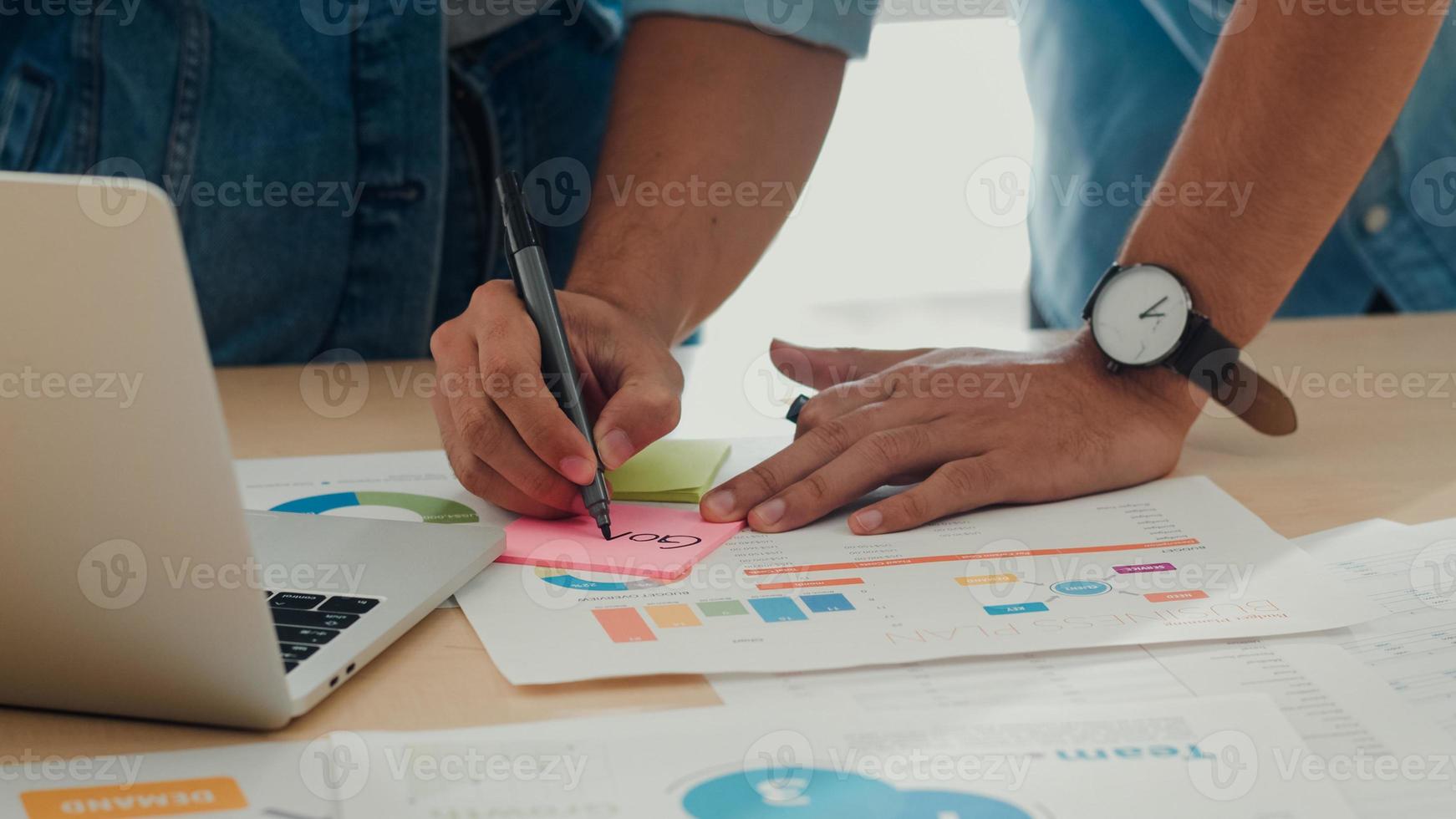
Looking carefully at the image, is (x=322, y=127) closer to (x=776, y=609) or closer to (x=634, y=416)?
(x=634, y=416)

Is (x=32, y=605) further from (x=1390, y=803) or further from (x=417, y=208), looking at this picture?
(x=417, y=208)

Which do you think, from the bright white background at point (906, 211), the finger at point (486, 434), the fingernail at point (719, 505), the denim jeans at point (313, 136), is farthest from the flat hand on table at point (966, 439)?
the bright white background at point (906, 211)

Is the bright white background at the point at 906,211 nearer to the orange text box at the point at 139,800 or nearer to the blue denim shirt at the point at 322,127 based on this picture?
the blue denim shirt at the point at 322,127

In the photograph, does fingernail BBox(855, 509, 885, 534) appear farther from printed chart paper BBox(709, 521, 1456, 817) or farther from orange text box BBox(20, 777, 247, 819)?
orange text box BBox(20, 777, 247, 819)

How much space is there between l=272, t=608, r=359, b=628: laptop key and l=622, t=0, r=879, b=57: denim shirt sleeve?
2.44 feet

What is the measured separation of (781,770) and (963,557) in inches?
10.7

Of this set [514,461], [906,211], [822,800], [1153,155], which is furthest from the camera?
[906,211]

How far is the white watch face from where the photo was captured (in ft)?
2.97

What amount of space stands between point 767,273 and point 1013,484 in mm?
2482

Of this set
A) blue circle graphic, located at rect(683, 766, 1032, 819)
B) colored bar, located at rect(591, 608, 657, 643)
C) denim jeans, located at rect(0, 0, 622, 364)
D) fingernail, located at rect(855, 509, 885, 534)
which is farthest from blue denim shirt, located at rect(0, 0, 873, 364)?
blue circle graphic, located at rect(683, 766, 1032, 819)

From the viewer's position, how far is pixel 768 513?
2.51 feet

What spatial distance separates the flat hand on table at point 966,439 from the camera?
0.78 meters

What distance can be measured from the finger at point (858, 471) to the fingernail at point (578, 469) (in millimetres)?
108

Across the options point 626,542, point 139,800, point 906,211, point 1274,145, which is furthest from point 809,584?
point 906,211
